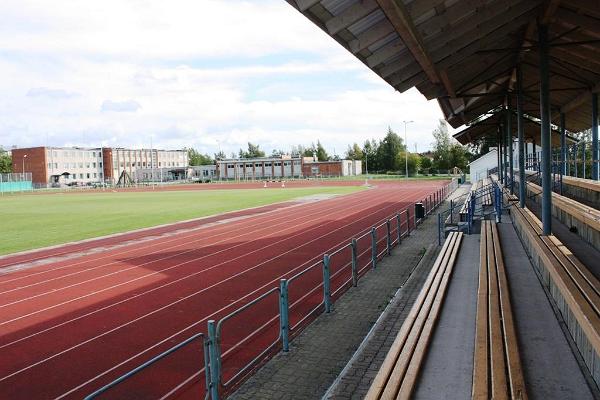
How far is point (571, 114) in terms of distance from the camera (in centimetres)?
1848

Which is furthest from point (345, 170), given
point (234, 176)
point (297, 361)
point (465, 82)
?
point (297, 361)

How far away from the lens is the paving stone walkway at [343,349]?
6121mm

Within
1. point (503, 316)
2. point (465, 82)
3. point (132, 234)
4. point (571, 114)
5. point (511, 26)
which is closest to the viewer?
point (503, 316)

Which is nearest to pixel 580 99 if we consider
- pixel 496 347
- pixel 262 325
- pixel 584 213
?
pixel 584 213

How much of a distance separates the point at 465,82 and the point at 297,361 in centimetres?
923

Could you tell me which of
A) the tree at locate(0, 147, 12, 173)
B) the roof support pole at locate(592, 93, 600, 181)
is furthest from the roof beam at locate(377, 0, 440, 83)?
the tree at locate(0, 147, 12, 173)

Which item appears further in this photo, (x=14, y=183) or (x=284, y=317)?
(x=14, y=183)

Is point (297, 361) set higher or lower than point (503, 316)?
lower

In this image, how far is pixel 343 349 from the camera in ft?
24.6

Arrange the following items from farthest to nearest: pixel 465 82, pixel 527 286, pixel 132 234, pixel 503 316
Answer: pixel 132 234 < pixel 465 82 < pixel 527 286 < pixel 503 316

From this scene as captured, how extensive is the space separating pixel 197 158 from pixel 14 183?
9760 cm

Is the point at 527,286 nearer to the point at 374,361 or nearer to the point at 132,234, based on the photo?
the point at 374,361

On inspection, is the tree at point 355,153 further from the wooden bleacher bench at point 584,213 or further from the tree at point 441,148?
the wooden bleacher bench at point 584,213

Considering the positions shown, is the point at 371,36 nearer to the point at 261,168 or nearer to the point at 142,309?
the point at 142,309
